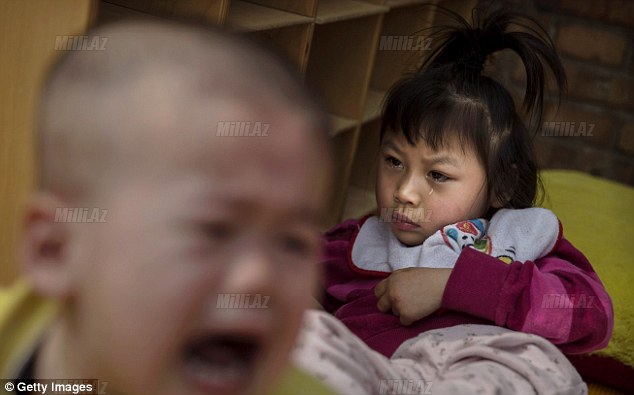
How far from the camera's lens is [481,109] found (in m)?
1.73

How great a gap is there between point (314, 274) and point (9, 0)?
3.44 ft

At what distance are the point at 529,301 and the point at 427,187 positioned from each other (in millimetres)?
286

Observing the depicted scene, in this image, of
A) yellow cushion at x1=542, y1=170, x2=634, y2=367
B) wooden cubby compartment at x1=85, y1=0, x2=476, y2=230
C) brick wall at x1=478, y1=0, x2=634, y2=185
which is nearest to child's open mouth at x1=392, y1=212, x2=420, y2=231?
wooden cubby compartment at x1=85, y1=0, x2=476, y2=230

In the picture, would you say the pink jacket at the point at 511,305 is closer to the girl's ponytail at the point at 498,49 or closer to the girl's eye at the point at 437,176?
the girl's eye at the point at 437,176

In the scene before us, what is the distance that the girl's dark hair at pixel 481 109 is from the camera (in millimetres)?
1707

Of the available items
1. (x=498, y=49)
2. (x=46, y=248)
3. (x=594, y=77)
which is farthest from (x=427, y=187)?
(x=594, y=77)

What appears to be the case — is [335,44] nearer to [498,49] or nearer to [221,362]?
[498,49]

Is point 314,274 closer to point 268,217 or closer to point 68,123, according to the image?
point 268,217

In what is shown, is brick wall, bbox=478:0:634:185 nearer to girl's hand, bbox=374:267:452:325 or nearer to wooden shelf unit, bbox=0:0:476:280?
wooden shelf unit, bbox=0:0:476:280

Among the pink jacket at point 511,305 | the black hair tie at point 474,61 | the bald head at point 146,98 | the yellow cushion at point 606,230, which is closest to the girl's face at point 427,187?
the pink jacket at point 511,305

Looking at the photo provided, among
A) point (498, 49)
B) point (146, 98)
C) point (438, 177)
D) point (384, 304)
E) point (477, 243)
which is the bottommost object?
point (384, 304)

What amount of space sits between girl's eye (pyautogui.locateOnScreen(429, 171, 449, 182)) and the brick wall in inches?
69.5

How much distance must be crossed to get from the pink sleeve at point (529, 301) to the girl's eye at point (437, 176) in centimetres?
17

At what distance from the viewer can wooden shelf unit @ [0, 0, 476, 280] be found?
1557 mm
